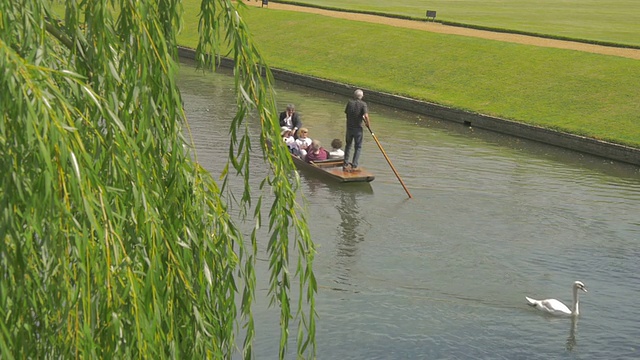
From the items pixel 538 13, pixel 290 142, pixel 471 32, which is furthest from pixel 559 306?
pixel 538 13

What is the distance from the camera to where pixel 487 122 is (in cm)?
3152

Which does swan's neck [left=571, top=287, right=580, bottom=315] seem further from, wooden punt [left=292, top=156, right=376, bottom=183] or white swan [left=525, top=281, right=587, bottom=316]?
wooden punt [left=292, top=156, right=376, bottom=183]

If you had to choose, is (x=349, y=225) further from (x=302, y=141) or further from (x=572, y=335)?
(x=572, y=335)

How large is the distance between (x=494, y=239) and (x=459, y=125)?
12768 mm

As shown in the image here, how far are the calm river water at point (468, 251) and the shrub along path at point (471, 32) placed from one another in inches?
421

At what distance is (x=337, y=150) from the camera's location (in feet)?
81.0

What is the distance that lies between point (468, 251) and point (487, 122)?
1330 centimetres

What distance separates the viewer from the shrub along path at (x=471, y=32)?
127ft

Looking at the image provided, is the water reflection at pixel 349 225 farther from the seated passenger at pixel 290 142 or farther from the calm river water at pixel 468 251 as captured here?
the seated passenger at pixel 290 142

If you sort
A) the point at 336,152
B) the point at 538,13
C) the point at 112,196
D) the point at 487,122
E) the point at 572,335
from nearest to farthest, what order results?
the point at 112,196 → the point at 572,335 → the point at 336,152 → the point at 487,122 → the point at 538,13

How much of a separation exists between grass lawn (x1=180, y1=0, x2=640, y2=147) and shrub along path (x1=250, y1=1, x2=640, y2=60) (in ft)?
3.53


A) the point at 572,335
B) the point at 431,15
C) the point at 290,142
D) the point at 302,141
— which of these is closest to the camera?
the point at 572,335

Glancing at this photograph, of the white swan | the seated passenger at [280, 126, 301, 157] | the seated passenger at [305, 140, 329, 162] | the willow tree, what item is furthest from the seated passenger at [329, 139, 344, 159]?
the willow tree

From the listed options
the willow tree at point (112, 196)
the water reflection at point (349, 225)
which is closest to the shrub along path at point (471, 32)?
the water reflection at point (349, 225)
